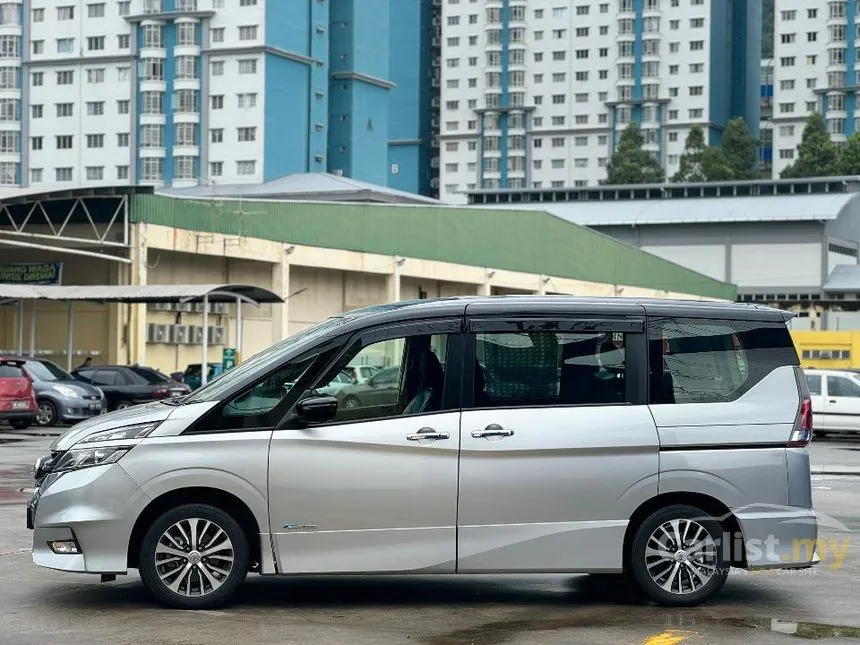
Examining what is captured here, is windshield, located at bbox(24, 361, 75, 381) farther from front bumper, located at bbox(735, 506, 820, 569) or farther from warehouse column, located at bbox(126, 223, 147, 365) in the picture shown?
front bumper, located at bbox(735, 506, 820, 569)

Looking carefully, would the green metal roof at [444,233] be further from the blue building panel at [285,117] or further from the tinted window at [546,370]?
the blue building panel at [285,117]

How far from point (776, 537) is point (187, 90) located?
104 metres

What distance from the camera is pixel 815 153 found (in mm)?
130375

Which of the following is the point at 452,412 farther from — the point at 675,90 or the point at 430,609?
the point at 675,90

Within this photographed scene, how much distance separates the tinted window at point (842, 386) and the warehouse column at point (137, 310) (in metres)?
18.6

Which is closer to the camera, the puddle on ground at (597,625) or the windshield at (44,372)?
the puddle on ground at (597,625)

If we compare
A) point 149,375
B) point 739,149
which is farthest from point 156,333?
point 739,149

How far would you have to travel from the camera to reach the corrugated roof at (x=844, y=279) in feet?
305

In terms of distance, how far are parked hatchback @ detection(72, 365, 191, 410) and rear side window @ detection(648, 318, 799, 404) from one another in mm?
24596

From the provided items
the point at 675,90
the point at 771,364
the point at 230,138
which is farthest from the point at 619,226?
the point at 771,364

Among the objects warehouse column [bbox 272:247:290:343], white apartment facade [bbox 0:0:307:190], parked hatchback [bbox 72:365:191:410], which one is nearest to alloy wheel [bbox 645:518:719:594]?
parked hatchback [bbox 72:365:191:410]

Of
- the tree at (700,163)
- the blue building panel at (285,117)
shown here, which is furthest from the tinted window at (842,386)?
the tree at (700,163)

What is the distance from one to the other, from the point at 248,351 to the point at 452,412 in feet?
136

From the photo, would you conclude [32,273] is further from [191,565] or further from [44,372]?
[191,565]
